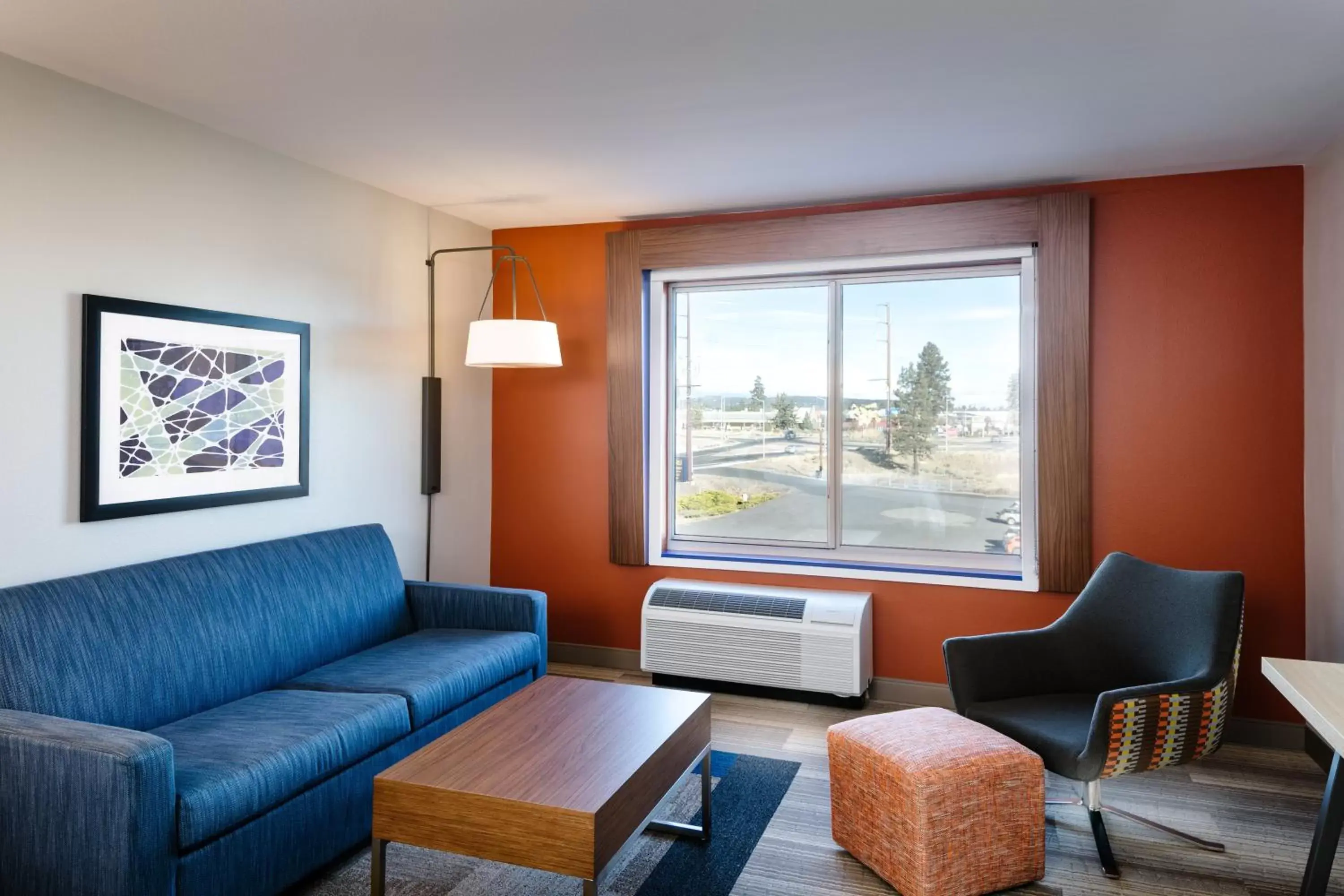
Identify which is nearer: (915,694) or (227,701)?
(227,701)

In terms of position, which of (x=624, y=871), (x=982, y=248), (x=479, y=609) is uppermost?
(x=982, y=248)

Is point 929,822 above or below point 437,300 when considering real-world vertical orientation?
below

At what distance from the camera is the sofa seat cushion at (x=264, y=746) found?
7.25ft

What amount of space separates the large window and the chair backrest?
0.73 meters

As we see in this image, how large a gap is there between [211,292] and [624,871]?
101 inches

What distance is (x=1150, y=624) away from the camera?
3.17m

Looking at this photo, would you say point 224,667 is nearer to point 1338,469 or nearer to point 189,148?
point 189,148

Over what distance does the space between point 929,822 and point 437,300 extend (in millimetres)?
3502

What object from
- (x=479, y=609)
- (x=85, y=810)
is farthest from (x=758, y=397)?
(x=85, y=810)

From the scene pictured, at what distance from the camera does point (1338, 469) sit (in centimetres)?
331

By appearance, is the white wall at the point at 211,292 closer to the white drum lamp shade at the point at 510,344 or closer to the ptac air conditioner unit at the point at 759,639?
the white drum lamp shade at the point at 510,344

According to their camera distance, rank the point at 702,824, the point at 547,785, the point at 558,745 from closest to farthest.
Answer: the point at 547,785 → the point at 558,745 → the point at 702,824

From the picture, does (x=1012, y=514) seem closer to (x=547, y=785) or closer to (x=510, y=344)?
(x=510, y=344)

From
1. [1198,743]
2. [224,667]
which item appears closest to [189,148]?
[224,667]
